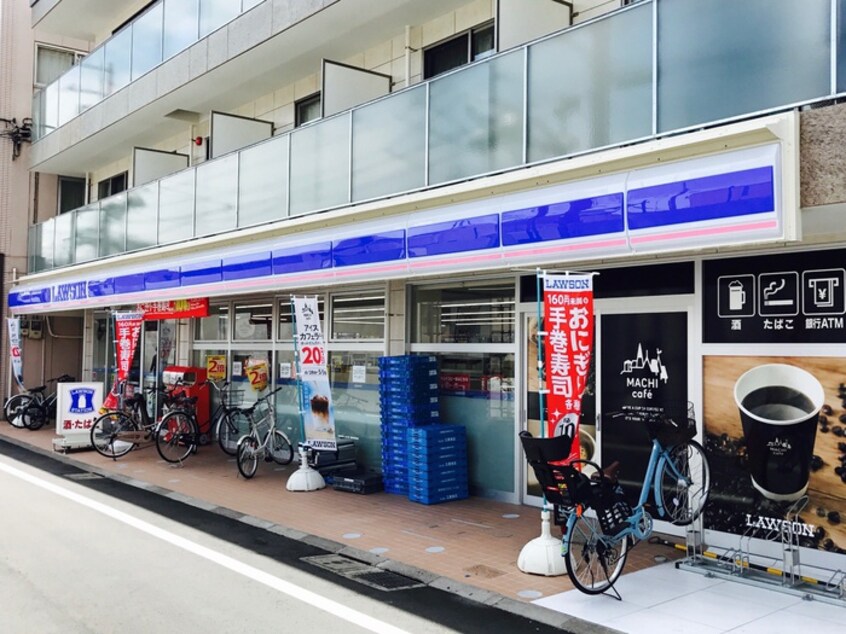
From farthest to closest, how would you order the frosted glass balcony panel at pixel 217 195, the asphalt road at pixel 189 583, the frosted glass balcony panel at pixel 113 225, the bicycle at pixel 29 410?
1. the bicycle at pixel 29 410
2. the frosted glass balcony panel at pixel 113 225
3. the frosted glass balcony panel at pixel 217 195
4. the asphalt road at pixel 189 583

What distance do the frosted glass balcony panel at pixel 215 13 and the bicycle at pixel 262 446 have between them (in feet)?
22.4

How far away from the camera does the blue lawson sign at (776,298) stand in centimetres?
706

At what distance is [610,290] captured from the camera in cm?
908

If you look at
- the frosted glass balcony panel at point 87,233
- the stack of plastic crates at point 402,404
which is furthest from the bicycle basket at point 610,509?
the frosted glass balcony panel at point 87,233

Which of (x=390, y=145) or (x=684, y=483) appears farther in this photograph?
(x=390, y=145)

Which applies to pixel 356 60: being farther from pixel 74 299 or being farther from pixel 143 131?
pixel 74 299

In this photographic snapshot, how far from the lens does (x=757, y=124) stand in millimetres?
6105

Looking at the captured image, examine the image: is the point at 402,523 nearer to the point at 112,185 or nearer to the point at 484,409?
the point at 484,409

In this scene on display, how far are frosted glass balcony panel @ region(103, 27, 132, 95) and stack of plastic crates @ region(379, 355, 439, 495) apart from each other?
11.0 metres

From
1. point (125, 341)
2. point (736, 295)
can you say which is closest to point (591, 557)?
point (736, 295)

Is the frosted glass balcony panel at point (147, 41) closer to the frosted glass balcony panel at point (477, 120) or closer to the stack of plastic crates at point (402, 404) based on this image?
the frosted glass balcony panel at point (477, 120)

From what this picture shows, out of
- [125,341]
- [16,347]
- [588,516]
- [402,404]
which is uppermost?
[125,341]

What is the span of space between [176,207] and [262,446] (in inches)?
218

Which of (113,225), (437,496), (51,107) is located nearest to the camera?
(437,496)
